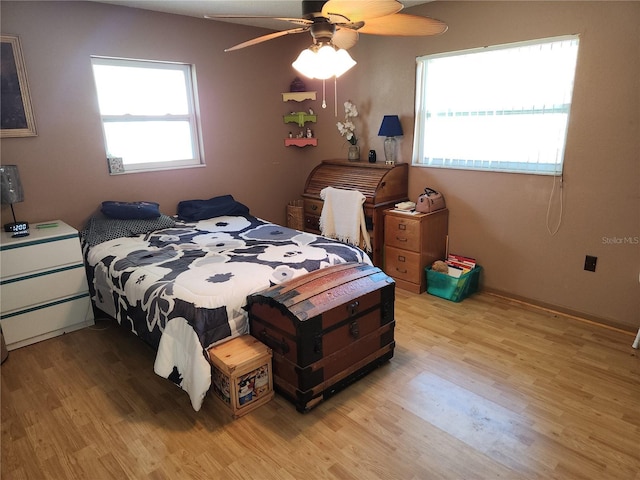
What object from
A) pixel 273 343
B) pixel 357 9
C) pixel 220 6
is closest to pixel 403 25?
pixel 357 9

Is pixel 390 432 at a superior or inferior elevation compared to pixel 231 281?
inferior

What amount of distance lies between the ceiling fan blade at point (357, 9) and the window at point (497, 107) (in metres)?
1.89

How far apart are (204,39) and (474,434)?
12.2ft

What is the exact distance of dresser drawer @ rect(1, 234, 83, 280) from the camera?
2617 millimetres

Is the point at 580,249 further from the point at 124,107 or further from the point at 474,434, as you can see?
the point at 124,107

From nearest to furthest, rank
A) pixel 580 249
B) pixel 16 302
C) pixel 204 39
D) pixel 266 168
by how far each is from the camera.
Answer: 1. pixel 16 302
2. pixel 580 249
3. pixel 204 39
4. pixel 266 168

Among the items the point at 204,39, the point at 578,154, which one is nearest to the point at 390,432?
the point at 578,154

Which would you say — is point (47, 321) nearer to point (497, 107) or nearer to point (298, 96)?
point (298, 96)

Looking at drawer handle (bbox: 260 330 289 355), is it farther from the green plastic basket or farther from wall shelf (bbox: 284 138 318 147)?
wall shelf (bbox: 284 138 318 147)

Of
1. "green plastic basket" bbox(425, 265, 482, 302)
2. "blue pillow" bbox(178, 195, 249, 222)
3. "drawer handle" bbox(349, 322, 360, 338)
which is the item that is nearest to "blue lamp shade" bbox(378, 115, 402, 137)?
"green plastic basket" bbox(425, 265, 482, 302)

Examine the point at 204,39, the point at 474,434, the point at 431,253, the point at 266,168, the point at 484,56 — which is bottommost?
the point at 474,434

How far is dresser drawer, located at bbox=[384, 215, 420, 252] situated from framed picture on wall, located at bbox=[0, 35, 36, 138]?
2854 mm

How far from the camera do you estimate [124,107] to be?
3498 mm

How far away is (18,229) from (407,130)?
3.14 metres
